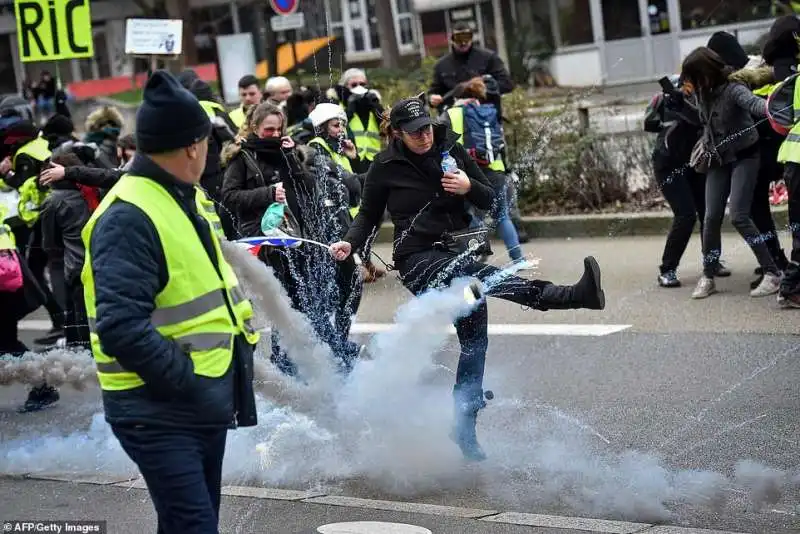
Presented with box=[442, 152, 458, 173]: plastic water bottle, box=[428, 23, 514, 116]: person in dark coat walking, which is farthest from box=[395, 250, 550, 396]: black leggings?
box=[428, 23, 514, 116]: person in dark coat walking

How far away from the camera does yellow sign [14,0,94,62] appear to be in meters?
12.3

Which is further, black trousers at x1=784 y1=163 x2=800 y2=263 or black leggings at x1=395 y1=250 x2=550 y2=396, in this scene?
black trousers at x1=784 y1=163 x2=800 y2=263

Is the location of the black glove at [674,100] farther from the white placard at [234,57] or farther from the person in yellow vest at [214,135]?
the white placard at [234,57]

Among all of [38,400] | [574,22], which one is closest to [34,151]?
[38,400]

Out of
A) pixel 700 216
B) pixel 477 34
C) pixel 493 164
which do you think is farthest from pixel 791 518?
pixel 477 34

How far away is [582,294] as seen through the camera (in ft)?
20.2

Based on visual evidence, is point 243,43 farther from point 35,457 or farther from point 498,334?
point 35,457

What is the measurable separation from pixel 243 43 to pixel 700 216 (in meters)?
10.9

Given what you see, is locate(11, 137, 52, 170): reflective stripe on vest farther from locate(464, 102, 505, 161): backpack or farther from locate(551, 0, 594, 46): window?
locate(551, 0, 594, 46): window

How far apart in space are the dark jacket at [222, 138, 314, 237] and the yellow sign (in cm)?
494

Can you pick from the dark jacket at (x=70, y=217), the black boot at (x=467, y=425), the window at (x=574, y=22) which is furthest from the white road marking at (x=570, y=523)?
the window at (x=574, y=22)

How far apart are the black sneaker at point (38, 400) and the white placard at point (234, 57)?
11391 millimetres

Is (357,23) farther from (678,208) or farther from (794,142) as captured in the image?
(794,142)

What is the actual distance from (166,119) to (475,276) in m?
2.59
